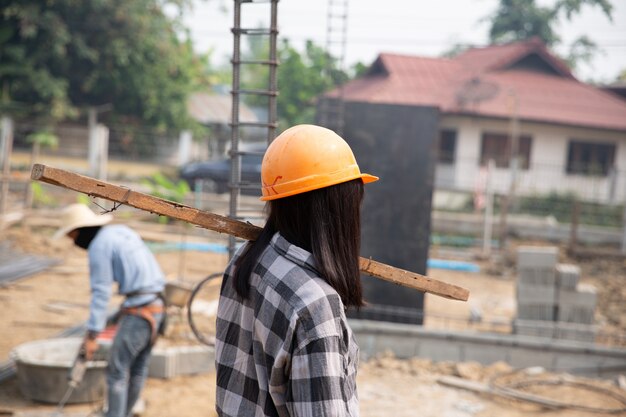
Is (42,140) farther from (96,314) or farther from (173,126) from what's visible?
(96,314)

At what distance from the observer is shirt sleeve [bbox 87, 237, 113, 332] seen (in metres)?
4.64

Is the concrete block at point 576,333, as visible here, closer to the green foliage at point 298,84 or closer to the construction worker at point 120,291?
the construction worker at point 120,291

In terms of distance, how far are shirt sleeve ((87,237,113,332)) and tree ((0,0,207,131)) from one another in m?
19.3

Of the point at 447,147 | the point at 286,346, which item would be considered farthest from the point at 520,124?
the point at 286,346

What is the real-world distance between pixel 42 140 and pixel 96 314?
19.5 m

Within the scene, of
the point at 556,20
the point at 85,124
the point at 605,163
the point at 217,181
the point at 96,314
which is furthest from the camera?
the point at 556,20

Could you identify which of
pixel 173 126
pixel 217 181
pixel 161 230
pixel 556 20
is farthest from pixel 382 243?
pixel 556 20

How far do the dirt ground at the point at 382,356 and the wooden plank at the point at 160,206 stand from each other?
400 centimetres

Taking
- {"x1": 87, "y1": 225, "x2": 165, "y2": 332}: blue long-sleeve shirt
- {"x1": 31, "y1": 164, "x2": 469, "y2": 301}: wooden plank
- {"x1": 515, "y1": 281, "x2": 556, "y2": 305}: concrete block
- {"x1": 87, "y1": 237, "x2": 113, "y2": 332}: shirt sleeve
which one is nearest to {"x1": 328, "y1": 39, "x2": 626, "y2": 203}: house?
{"x1": 515, "y1": 281, "x2": 556, "y2": 305}: concrete block

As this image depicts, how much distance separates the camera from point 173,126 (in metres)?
25.5

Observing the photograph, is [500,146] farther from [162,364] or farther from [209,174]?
[162,364]

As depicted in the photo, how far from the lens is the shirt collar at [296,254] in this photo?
1.83 m

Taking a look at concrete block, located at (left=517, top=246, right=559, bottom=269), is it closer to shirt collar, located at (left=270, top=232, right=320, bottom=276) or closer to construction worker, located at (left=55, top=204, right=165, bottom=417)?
construction worker, located at (left=55, top=204, right=165, bottom=417)

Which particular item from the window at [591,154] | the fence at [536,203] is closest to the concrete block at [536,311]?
the fence at [536,203]
